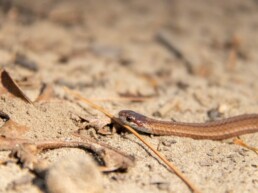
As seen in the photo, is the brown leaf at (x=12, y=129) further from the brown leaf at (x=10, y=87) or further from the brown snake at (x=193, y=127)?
the brown snake at (x=193, y=127)

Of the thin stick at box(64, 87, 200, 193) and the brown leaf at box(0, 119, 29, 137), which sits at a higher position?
the brown leaf at box(0, 119, 29, 137)

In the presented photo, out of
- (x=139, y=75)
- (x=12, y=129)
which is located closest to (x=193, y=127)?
(x=12, y=129)

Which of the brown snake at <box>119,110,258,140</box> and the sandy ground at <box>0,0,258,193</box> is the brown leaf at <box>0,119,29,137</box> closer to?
the sandy ground at <box>0,0,258,193</box>

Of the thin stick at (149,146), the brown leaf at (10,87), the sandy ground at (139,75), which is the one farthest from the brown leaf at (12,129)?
the thin stick at (149,146)

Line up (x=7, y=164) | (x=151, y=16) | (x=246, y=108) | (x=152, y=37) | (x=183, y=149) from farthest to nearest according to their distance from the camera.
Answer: (x=151, y=16) → (x=152, y=37) → (x=246, y=108) → (x=183, y=149) → (x=7, y=164)

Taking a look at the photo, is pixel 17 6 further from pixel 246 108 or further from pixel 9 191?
pixel 9 191

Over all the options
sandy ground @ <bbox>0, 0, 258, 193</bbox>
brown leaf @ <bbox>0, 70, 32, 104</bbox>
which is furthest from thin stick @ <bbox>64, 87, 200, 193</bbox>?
brown leaf @ <bbox>0, 70, 32, 104</bbox>

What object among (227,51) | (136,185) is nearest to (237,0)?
(227,51)
